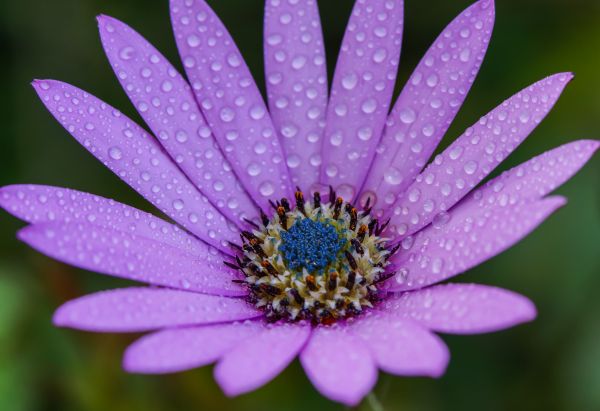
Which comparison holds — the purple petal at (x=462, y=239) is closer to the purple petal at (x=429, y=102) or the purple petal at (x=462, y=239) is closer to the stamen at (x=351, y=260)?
the stamen at (x=351, y=260)

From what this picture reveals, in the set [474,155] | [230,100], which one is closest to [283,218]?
[230,100]

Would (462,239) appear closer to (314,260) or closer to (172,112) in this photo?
(314,260)

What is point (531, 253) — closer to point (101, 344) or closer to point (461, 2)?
point (461, 2)

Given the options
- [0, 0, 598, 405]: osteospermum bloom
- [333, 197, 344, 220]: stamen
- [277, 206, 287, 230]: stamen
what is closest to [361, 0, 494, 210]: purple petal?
[0, 0, 598, 405]: osteospermum bloom

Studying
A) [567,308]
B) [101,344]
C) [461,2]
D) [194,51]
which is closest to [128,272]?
[194,51]

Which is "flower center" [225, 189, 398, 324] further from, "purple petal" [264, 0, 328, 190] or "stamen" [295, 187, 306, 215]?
"purple petal" [264, 0, 328, 190]

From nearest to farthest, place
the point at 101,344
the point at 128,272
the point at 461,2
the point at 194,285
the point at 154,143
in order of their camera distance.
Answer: the point at 128,272 < the point at 194,285 < the point at 154,143 < the point at 101,344 < the point at 461,2
